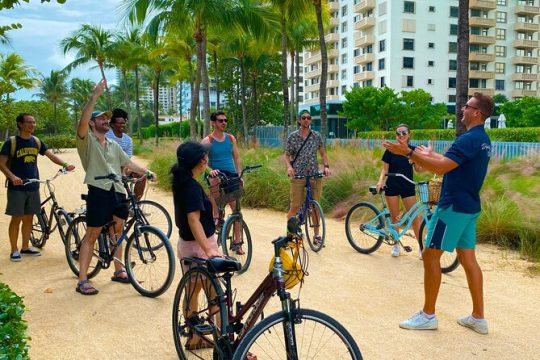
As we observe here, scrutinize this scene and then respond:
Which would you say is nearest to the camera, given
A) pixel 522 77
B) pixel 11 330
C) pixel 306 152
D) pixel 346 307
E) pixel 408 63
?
pixel 11 330

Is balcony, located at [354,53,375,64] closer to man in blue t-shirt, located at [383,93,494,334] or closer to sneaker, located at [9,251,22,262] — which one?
sneaker, located at [9,251,22,262]

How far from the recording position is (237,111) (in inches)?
1801

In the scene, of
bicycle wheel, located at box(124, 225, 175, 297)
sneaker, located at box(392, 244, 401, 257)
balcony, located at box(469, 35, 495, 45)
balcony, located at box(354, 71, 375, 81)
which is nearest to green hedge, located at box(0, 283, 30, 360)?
bicycle wheel, located at box(124, 225, 175, 297)

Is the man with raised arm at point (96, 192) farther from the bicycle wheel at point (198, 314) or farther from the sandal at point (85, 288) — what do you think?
the bicycle wheel at point (198, 314)

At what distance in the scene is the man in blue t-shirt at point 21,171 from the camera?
21.7ft

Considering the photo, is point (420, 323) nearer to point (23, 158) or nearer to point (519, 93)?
point (23, 158)

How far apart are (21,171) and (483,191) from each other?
25.1ft

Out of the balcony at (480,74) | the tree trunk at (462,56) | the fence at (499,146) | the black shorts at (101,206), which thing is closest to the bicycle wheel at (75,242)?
the black shorts at (101,206)

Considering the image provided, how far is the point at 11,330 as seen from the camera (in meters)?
2.68

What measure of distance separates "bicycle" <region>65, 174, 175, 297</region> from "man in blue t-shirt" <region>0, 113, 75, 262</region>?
52.3 inches

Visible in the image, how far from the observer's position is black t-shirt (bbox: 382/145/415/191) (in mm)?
6777

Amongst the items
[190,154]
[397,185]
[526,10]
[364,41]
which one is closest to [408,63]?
[364,41]

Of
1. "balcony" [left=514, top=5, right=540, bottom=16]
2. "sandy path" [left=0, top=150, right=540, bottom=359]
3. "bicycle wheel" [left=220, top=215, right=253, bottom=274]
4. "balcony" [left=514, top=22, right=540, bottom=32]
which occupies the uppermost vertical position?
"balcony" [left=514, top=5, right=540, bottom=16]

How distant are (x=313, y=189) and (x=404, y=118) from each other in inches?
1652
